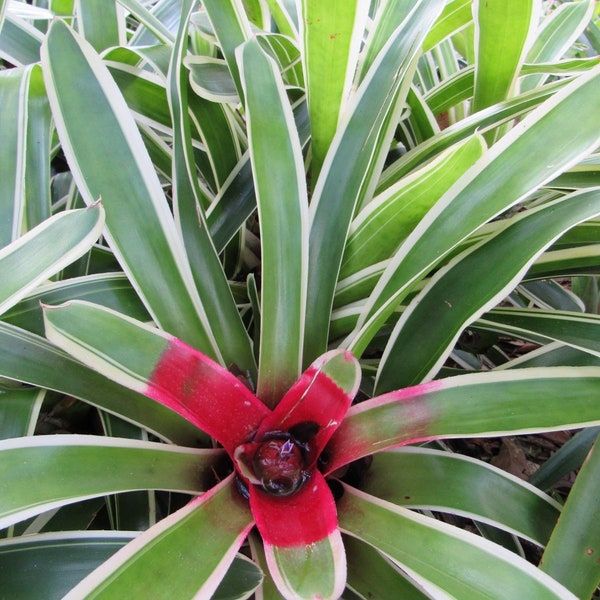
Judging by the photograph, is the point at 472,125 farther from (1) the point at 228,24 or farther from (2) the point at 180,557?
(2) the point at 180,557

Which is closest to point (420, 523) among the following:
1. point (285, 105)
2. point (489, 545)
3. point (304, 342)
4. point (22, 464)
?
point (489, 545)

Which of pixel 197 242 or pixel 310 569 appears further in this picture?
pixel 197 242

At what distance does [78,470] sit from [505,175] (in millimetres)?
504

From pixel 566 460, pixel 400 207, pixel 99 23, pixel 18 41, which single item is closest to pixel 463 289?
pixel 400 207

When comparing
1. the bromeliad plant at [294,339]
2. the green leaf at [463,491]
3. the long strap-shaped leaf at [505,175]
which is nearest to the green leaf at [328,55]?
the bromeliad plant at [294,339]

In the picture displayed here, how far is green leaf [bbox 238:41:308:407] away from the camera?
558 millimetres

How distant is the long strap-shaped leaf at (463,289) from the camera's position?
1.75 feet

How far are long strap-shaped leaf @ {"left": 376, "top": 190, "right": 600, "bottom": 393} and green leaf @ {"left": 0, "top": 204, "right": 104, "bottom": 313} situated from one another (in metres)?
0.36

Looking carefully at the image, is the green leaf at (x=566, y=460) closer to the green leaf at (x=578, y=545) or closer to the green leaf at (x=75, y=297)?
the green leaf at (x=578, y=545)

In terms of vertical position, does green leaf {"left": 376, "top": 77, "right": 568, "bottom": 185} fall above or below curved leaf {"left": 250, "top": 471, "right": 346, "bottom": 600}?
above

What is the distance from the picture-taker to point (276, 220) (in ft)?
1.86

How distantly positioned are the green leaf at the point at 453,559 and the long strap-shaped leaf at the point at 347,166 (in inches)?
8.7

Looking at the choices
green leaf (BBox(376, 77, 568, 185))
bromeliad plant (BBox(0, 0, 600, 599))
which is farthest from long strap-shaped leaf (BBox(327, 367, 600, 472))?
green leaf (BBox(376, 77, 568, 185))

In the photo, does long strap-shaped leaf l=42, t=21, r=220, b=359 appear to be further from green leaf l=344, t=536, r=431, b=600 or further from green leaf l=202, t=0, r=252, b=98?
green leaf l=344, t=536, r=431, b=600
